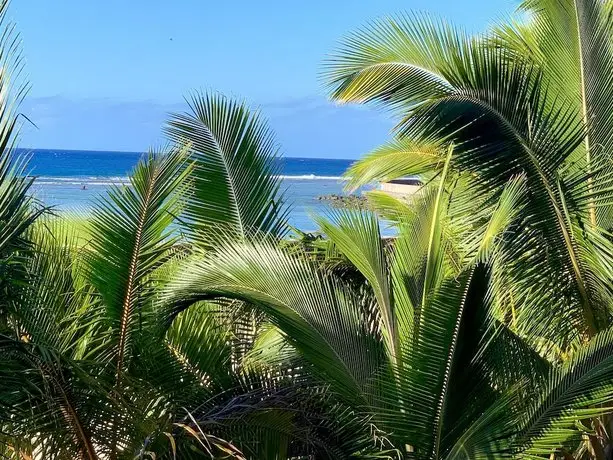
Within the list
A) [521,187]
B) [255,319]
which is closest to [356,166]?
[255,319]

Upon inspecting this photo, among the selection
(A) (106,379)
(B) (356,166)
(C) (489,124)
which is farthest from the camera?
(B) (356,166)

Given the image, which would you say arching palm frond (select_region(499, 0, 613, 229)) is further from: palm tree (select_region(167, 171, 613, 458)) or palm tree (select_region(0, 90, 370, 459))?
palm tree (select_region(0, 90, 370, 459))

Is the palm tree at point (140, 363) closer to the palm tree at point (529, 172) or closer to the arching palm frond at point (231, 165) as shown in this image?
the arching palm frond at point (231, 165)

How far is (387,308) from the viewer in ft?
13.8

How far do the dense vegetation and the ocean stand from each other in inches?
11.5

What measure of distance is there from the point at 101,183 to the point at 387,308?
A: 2.00 m

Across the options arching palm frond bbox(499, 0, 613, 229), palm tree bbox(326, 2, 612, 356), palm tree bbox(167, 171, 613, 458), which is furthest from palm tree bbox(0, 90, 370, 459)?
arching palm frond bbox(499, 0, 613, 229)

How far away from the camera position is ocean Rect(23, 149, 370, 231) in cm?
476

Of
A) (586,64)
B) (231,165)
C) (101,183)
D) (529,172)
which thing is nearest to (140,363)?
(101,183)

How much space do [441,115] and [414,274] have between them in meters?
1.15

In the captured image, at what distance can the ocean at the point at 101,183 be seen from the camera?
4.76 m

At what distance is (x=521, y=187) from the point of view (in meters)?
4.59

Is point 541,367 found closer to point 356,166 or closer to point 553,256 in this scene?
point 553,256

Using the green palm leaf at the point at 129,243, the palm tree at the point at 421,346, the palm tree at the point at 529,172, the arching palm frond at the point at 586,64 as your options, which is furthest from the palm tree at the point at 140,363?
the arching palm frond at the point at 586,64
